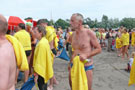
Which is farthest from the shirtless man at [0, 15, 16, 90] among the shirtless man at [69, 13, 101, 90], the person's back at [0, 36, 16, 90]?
the shirtless man at [69, 13, 101, 90]

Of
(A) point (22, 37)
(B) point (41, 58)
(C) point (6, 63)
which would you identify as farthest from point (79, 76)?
(A) point (22, 37)

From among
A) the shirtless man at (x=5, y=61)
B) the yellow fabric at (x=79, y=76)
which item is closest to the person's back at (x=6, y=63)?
the shirtless man at (x=5, y=61)

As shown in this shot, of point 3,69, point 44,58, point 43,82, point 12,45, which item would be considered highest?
point 12,45

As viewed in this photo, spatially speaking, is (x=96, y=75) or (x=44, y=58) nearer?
(x=44, y=58)

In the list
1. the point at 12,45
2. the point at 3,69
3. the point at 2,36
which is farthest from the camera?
the point at 12,45

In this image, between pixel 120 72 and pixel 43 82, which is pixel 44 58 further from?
pixel 120 72

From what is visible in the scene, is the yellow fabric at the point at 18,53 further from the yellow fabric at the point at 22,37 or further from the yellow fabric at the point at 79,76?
the yellow fabric at the point at 22,37

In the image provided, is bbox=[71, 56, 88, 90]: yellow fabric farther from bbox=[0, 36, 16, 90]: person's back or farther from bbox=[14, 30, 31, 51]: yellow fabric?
bbox=[14, 30, 31, 51]: yellow fabric

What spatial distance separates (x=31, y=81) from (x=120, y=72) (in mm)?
4100

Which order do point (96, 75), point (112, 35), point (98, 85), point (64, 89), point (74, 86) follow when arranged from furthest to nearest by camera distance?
1. point (112, 35)
2. point (96, 75)
3. point (98, 85)
4. point (64, 89)
5. point (74, 86)

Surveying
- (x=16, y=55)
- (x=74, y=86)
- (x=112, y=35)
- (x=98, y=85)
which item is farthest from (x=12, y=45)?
(x=112, y=35)

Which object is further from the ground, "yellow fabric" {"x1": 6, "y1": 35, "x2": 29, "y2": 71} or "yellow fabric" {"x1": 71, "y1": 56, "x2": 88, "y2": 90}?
"yellow fabric" {"x1": 6, "y1": 35, "x2": 29, "y2": 71}

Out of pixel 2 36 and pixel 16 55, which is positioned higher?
pixel 2 36

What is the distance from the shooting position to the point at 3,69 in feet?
4.73
